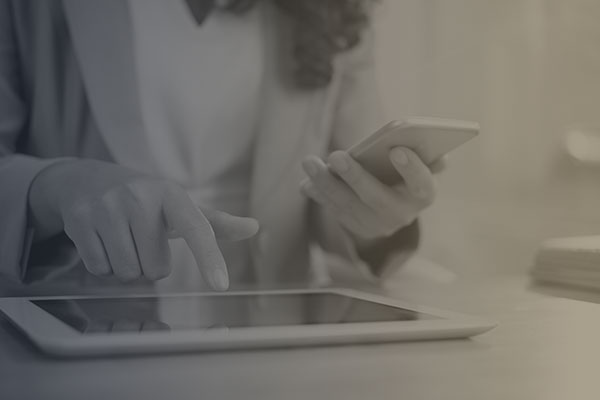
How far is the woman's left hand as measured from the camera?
0.83 meters

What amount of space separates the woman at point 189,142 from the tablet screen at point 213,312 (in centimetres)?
4

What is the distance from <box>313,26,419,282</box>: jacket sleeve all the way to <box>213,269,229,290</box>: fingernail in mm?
313

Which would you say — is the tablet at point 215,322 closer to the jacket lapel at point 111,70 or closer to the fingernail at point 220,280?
the fingernail at point 220,280

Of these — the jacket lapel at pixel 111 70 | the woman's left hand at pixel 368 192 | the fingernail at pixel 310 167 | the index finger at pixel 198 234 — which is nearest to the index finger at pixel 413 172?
the woman's left hand at pixel 368 192

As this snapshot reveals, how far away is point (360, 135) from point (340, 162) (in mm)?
212

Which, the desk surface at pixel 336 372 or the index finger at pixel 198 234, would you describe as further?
the index finger at pixel 198 234

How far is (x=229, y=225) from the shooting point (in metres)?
0.81

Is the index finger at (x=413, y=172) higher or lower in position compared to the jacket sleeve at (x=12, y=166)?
higher

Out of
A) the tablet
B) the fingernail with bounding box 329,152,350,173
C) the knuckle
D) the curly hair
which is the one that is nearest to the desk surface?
the tablet

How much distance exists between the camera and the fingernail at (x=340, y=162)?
2.73 feet

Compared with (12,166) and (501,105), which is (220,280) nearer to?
(12,166)

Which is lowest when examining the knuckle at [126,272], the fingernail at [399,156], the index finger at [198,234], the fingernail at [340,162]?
the knuckle at [126,272]

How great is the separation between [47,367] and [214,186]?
51 centimetres

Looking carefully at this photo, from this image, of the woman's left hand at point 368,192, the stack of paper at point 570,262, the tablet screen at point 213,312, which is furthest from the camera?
the stack of paper at point 570,262
